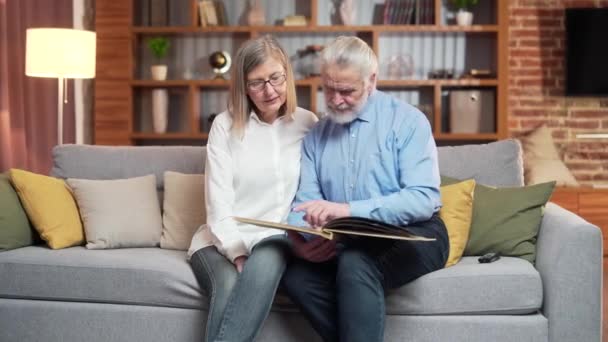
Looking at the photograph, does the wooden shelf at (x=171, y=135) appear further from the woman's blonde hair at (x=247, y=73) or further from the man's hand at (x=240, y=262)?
the man's hand at (x=240, y=262)

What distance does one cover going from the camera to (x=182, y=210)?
3285mm

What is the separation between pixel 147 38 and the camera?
19.9 feet

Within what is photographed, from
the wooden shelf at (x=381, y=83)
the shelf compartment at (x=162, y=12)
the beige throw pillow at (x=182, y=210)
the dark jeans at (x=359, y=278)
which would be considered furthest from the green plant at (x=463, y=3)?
the dark jeans at (x=359, y=278)

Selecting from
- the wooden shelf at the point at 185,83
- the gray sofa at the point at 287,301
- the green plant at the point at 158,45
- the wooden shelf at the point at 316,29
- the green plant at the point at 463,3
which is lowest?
the gray sofa at the point at 287,301

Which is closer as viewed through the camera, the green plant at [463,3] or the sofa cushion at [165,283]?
the sofa cushion at [165,283]

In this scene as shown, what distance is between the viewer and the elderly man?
7.92ft

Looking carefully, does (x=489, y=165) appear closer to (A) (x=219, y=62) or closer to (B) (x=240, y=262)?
(B) (x=240, y=262)

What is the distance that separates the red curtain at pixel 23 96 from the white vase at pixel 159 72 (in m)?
0.68

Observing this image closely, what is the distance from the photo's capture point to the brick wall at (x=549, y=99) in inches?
233

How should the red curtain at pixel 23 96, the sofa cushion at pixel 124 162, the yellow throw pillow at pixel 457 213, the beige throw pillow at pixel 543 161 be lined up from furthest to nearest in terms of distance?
the beige throw pillow at pixel 543 161 < the red curtain at pixel 23 96 < the sofa cushion at pixel 124 162 < the yellow throw pillow at pixel 457 213

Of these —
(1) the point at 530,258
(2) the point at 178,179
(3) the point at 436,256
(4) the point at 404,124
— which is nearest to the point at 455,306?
(3) the point at 436,256

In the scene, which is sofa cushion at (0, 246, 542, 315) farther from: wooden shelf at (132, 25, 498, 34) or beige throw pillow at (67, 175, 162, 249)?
wooden shelf at (132, 25, 498, 34)

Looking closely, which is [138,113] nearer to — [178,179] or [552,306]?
[178,179]

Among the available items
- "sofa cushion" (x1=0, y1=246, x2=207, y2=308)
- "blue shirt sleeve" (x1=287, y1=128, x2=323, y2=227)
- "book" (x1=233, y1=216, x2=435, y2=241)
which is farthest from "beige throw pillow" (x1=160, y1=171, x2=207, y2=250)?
"book" (x1=233, y1=216, x2=435, y2=241)
